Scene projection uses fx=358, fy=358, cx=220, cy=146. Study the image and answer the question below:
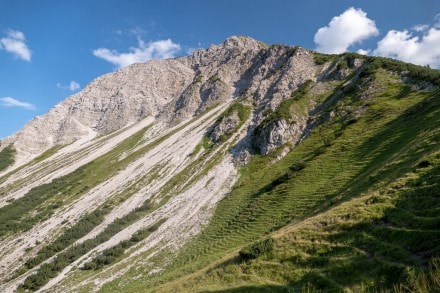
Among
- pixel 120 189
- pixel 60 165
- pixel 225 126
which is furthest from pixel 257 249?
pixel 60 165

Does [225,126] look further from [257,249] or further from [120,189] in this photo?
[257,249]

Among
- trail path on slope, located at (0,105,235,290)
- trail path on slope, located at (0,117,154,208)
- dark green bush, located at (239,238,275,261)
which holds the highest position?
trail path on slope, located at (0,117,154,208)

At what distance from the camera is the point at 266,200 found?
6141 cm

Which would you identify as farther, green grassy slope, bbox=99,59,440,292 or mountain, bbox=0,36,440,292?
mountain, bbox=0,36,440,292

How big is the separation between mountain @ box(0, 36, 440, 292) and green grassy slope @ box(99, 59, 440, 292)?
126 mm

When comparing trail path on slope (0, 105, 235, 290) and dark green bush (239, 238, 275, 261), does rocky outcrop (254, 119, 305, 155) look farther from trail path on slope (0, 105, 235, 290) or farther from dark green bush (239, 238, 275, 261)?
dark green bush (239, 238, 275, 261)

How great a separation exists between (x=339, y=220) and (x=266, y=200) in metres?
36.9

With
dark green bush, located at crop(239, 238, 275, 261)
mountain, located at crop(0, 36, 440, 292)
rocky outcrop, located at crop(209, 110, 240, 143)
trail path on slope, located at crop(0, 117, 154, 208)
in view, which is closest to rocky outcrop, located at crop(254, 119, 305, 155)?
mountain, located at crop(0, 36, 440, 292)

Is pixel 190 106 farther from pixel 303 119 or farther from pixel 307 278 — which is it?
pixel 307 278

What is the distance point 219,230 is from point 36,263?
1452 inches

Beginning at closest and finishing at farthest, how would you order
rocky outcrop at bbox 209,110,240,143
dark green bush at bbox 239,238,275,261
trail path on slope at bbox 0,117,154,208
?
dark green bush at bbox 239,238,275,261 → rocky outcrop at bbox 209,110,240,143 → trail path on slope at bbox 0,117,154,208

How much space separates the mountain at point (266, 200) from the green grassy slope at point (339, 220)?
126 mm

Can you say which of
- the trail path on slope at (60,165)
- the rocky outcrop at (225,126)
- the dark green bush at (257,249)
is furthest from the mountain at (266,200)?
the trail path on slope at (60,165)

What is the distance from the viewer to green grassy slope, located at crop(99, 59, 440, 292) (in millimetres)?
18969
